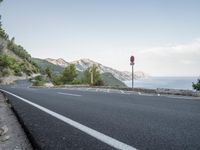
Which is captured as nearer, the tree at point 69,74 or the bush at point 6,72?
the bush at point 6,72

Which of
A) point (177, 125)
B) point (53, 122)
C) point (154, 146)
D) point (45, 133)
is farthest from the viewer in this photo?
point (53, 122)

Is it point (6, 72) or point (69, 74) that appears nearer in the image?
point (6, 72)

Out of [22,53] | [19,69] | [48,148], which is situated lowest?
[48,148]

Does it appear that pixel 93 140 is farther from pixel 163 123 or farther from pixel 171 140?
pixel 163 123

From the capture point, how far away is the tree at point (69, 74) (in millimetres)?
85562

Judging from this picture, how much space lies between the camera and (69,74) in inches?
3393

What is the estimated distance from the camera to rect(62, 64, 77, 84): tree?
281ft

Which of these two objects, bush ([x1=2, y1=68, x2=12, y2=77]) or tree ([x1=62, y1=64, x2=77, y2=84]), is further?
tree ([x1=62, y1=64, x2=77, y2=84])

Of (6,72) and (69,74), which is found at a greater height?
(6,72)

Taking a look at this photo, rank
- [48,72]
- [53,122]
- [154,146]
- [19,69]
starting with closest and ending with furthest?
1. [154,146]
2. [53,122]
3. [19,69]
4. [48,72]

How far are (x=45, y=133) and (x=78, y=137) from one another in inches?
23.9

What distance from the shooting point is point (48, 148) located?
8.68 ft


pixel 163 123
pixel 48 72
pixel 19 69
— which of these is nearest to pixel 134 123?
pixel 163 123

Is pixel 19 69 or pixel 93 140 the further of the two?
pixel 19 69
